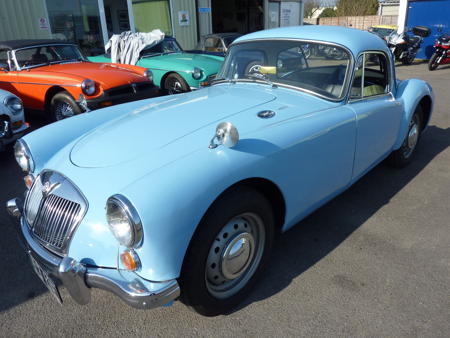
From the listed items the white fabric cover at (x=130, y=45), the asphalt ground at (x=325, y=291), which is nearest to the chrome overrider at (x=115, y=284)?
the asphalt ground at (x=325, y=291)

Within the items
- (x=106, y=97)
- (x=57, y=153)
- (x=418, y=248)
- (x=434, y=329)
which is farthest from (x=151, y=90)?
(x=434, y=329)

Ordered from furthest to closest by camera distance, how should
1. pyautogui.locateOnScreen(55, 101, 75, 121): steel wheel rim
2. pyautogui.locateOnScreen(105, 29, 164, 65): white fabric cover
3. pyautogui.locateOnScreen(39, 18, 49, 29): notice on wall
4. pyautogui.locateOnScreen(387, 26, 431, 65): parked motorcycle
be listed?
pyautogui.locateOnScreen(387, 26, 431, 65): parked motorcycle, pyautogui.locateOnScreen(39, 18, 49, 29): notice on wall, pyautogui.locateOnScreen(105, 29, 164, 65): white fabric cover, pyautogui.locateOnScreen(55, 101, 75, 121): steel wheel rim

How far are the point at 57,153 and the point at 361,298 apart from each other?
2339 millimetres

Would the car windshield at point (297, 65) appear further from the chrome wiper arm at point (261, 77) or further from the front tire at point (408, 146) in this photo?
the front tire at point (408, 146)

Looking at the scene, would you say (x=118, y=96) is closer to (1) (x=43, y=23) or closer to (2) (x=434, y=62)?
(1) (x=43, y=23)

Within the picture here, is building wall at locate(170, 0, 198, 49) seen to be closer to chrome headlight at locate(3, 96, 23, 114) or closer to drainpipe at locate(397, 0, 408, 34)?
drainpipe at locate(397, 0, 408, 34)

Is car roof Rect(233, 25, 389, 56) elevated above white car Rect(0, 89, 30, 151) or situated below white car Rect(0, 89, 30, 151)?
above

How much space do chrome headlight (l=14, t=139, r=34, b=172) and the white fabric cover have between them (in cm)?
584

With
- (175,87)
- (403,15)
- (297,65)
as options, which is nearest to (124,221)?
(297,65)

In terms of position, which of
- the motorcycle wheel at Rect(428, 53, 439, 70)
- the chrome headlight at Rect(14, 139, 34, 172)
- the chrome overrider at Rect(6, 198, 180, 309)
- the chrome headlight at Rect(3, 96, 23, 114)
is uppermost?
the chrome headlight at Rect(14, 139, 34, 172)

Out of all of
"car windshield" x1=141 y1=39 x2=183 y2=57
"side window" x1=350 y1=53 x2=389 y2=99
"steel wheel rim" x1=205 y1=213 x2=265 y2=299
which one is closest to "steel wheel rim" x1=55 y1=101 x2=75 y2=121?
"car windshield" x1=141 y1=39 x2=183 y2=57

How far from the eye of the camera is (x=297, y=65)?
10.5 ft

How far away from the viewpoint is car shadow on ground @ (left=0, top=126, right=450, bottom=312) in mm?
2512

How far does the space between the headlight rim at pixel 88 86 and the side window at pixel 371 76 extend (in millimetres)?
4100
